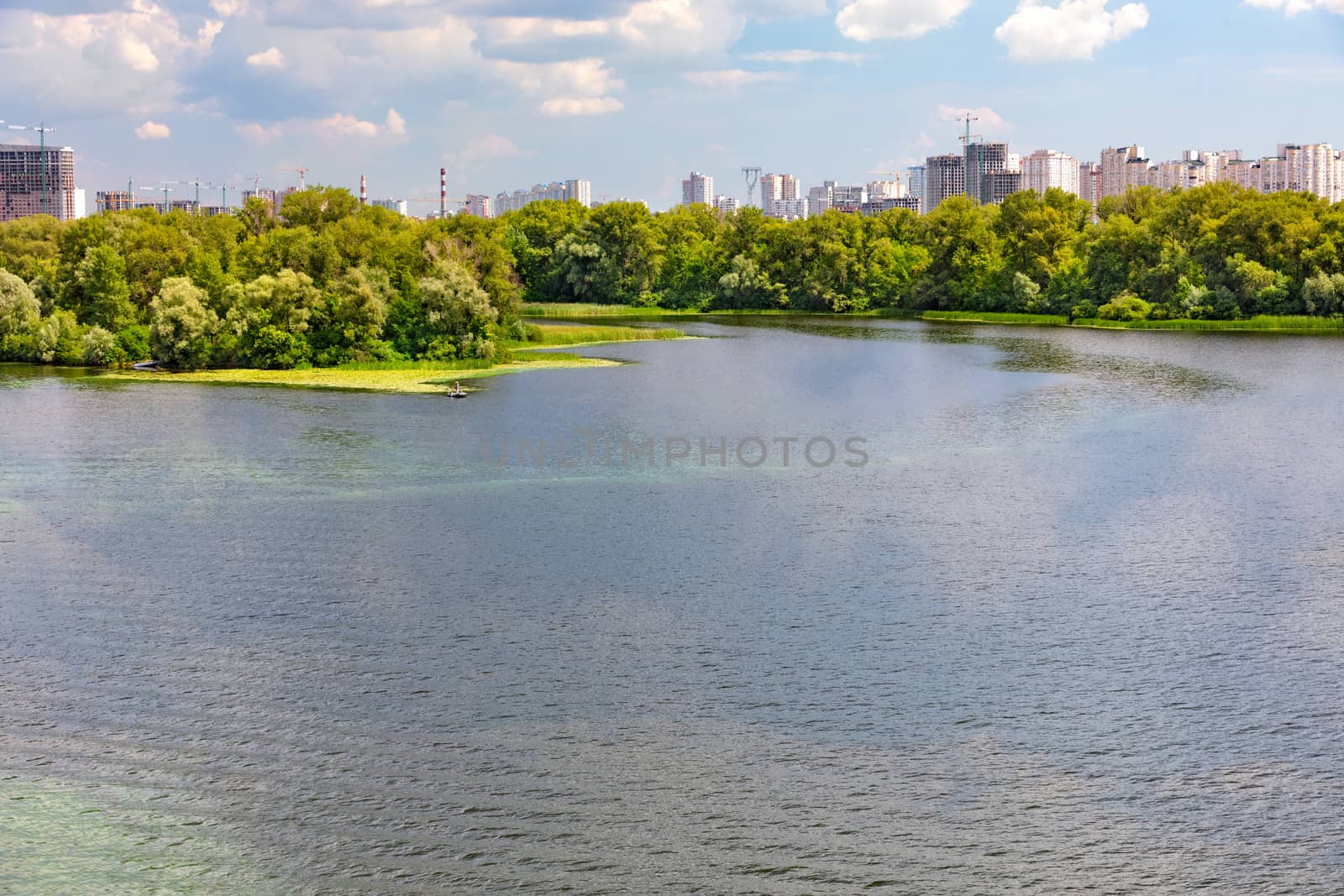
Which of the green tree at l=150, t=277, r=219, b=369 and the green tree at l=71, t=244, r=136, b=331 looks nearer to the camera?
the green tree at l=150, t=277, r=219, b=369

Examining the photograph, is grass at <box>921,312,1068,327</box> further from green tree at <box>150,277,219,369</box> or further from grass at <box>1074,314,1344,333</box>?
green tree at <box>150,277,219,369</box>

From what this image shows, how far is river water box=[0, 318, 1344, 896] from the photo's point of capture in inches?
679

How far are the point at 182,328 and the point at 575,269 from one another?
2588 inches

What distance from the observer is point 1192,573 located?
97.5ft

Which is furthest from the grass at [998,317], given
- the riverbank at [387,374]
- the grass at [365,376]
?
the grass at [365,376]

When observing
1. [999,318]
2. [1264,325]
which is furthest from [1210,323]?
[999,318]

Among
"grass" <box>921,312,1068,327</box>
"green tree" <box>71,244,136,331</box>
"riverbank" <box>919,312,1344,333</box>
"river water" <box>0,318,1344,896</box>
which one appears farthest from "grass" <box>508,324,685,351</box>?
"river water" <box>0,318,1344,896</box>

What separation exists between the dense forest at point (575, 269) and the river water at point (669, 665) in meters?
24.5

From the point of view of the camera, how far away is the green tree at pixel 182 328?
70312mm

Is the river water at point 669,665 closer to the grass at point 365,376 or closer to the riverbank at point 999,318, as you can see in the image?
the grass at point 365,376

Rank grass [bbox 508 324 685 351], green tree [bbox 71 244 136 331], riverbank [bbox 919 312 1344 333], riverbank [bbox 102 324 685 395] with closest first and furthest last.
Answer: riverbank [bbox 102 324 685 395] → green tree [bbox 71 244 136 331] → grass [bbox 508 324 685 351] → riverbank [bbox 919 312 1344 333]

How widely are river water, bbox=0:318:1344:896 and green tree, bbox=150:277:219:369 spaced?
23.7 meters

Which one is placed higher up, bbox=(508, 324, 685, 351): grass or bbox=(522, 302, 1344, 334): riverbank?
bbox=(522, 302, 1344, 334): riverbank

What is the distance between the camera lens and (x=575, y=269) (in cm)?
13288
